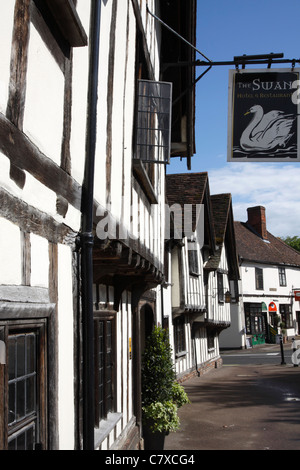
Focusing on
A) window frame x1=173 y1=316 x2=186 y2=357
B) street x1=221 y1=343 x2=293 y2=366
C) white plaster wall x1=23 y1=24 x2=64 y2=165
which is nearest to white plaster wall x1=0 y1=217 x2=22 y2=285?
white plaster wall x1=23 y1=24 x2=64 y2=165

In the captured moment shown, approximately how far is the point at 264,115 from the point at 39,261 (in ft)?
13.1

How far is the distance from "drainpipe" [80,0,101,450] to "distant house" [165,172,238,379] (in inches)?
377

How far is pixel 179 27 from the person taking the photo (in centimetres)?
934

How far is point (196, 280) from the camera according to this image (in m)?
16.4

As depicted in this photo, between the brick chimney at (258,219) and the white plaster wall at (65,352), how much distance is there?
118 feet

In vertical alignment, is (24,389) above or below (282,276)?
below

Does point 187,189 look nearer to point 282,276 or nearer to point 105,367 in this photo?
point 105,367

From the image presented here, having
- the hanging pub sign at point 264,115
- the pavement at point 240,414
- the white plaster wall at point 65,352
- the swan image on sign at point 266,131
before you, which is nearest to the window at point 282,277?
the pavement at point 240,414

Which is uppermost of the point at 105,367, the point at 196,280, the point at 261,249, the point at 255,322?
the point at 261,249

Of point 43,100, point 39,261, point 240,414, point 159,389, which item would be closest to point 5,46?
point 43,100

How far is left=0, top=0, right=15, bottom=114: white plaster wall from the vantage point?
2.48m

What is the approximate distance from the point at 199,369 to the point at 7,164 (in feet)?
52.6

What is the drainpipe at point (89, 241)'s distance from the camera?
3723 mm

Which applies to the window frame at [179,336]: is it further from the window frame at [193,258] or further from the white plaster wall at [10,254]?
the white plaster wall at [10,254]
